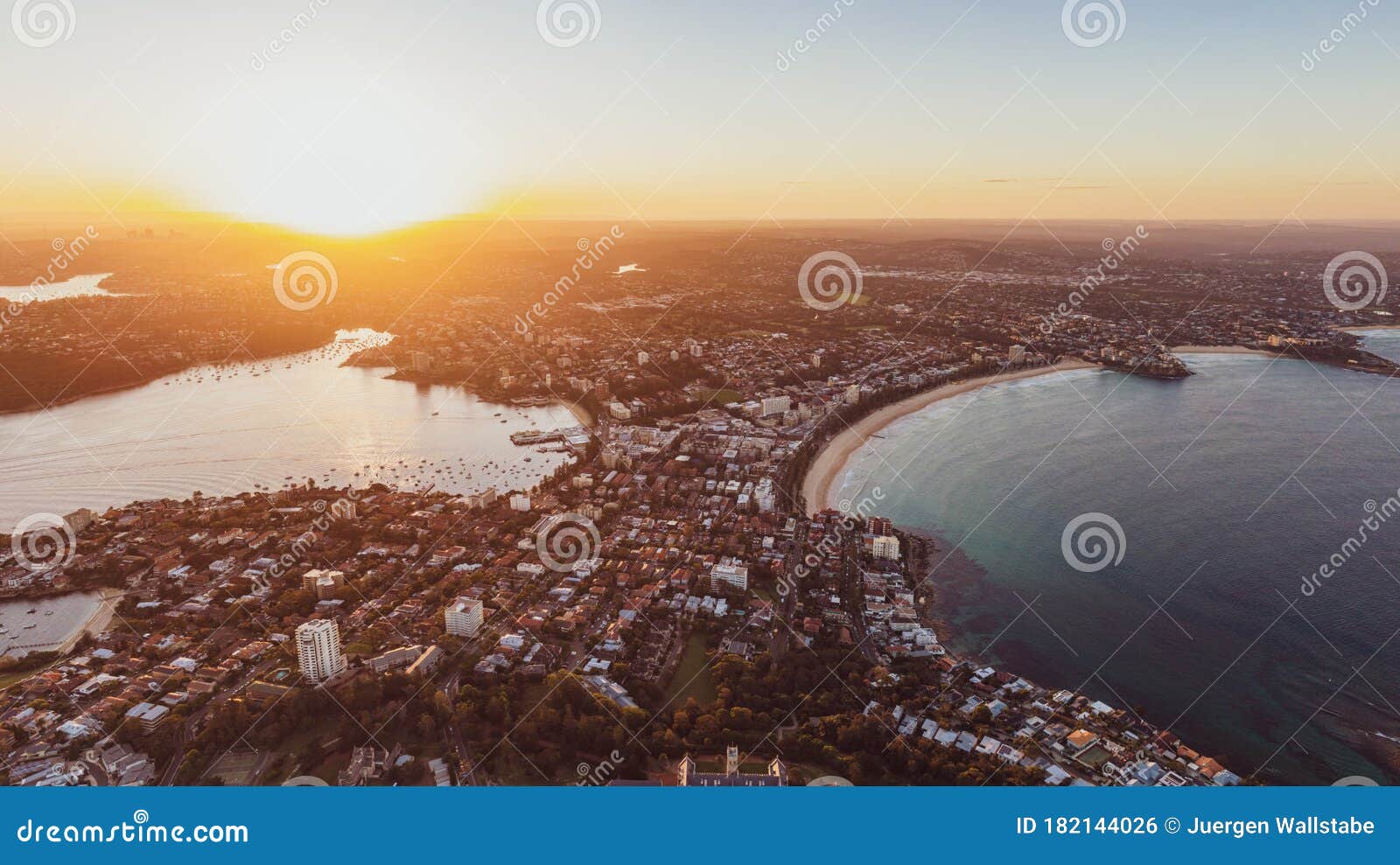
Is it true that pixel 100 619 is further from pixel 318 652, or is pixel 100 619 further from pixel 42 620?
pixel 318 652

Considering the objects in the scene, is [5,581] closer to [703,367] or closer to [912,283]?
[703,367]

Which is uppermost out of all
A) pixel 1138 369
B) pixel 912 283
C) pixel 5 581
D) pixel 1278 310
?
pixel 912 283

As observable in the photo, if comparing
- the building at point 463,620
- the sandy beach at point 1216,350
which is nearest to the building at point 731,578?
the building at point 463,620

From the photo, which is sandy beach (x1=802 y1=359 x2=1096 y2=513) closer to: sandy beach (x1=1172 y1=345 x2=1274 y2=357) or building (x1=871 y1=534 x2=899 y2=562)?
building (x1=871 y1=534 x2=899 y2=562)

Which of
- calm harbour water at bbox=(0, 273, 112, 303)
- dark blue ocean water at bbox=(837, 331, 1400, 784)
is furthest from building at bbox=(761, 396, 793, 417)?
calm harbour water at bbox=(0, 273, 112, 303)

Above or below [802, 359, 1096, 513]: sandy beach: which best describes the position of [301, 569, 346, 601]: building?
below

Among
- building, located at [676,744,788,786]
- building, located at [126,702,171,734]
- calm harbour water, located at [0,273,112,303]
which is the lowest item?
building, located at [676,744,788,786]

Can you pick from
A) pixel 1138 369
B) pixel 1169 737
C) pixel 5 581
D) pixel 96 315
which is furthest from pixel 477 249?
pixel 1169 737
